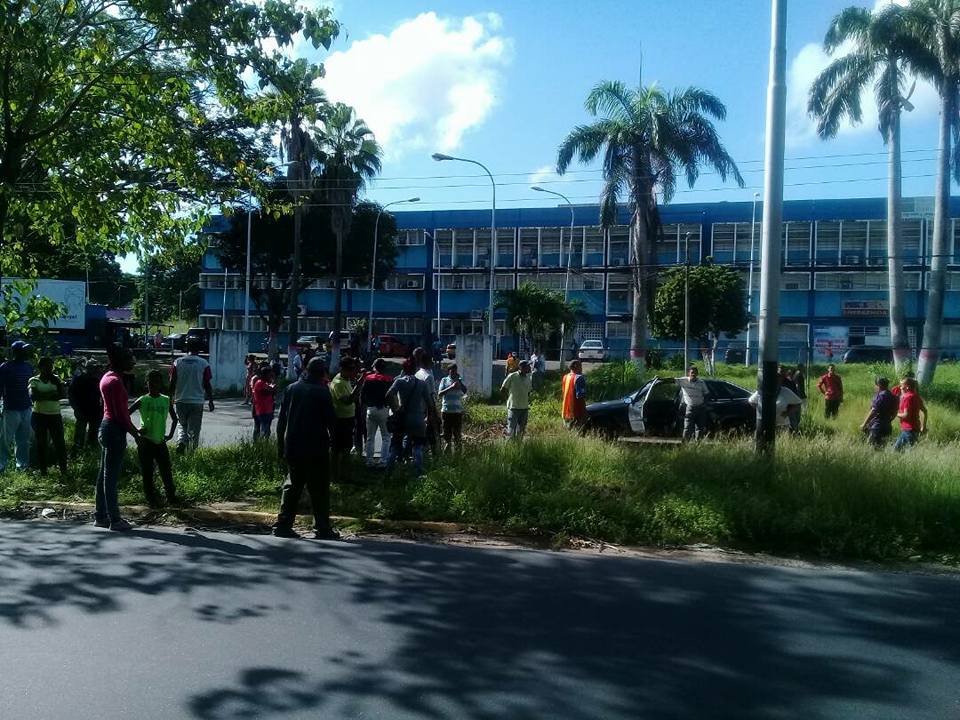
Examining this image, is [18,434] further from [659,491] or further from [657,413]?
[657,413]

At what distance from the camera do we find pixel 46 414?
10961 mm

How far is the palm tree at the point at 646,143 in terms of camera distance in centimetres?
2831

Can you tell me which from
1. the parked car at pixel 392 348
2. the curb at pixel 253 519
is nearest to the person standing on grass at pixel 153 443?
the curb at pixel 253 519

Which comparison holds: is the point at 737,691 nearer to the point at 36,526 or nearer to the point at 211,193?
the point at 36,526

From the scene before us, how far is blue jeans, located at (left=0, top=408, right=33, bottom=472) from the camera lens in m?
11.0

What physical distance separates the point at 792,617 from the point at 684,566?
4.93 feet

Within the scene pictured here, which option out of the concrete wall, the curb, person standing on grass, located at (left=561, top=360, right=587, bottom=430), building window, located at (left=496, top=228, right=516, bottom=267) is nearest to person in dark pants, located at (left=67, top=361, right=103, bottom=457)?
the curb

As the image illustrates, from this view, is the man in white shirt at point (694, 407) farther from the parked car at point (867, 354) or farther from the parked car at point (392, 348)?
the parked car at point (392, 348)

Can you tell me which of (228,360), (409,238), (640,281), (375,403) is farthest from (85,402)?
(409,238)

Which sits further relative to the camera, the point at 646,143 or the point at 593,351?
the point at 593,351

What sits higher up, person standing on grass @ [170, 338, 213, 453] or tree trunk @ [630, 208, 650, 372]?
tree trunk @ [630, 208, 650, 372]

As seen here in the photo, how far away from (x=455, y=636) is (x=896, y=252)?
24.0 meters

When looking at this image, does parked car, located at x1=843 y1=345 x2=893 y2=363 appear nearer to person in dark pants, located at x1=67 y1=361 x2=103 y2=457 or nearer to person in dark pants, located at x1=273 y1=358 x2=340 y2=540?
person in dark pants, located at x1=67 y1=361 x2=103 y2=457

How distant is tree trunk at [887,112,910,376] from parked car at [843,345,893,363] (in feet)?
58.7
